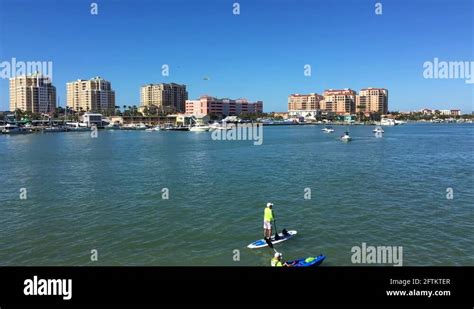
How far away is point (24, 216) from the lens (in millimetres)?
21891

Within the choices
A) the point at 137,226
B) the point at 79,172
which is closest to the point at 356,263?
the point at 137,226

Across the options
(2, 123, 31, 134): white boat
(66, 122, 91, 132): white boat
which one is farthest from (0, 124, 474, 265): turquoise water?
(66, 122, 91, 132): white boat

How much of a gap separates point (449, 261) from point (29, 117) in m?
196

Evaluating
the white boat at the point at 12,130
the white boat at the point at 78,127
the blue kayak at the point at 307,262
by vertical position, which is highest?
the white boat at the point at 78,127

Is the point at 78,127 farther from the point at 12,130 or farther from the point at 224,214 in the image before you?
the point at 224,214

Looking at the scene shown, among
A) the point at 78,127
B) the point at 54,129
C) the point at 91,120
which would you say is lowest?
the point at 54,129

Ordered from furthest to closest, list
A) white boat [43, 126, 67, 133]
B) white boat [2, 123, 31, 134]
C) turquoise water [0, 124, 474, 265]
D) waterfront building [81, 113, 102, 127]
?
waterfront building [81, 113, 102, 127] < white boat [43, 126, 67, 133] < white boat [2, 123, 31, 134] < turquoise water [0, 124, 474, 265]

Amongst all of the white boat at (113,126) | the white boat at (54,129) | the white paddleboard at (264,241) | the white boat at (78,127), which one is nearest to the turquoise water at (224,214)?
the white paddleboard at (264,241)

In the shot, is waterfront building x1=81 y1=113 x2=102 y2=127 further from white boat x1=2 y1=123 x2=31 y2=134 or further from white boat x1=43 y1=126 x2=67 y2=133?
white boat x1=2 y1=123 x2=31 y2=134

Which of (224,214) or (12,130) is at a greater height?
(12,130)

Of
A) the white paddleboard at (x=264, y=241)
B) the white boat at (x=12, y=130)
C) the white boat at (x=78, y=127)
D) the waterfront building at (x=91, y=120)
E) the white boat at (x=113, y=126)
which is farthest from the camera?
the white boat at (x=113, y=126)

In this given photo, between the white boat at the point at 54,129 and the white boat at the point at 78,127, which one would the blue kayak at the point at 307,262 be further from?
the white boat at the point at 78,127

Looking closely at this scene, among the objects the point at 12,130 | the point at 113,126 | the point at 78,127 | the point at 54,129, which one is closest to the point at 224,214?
the point at 12,130
